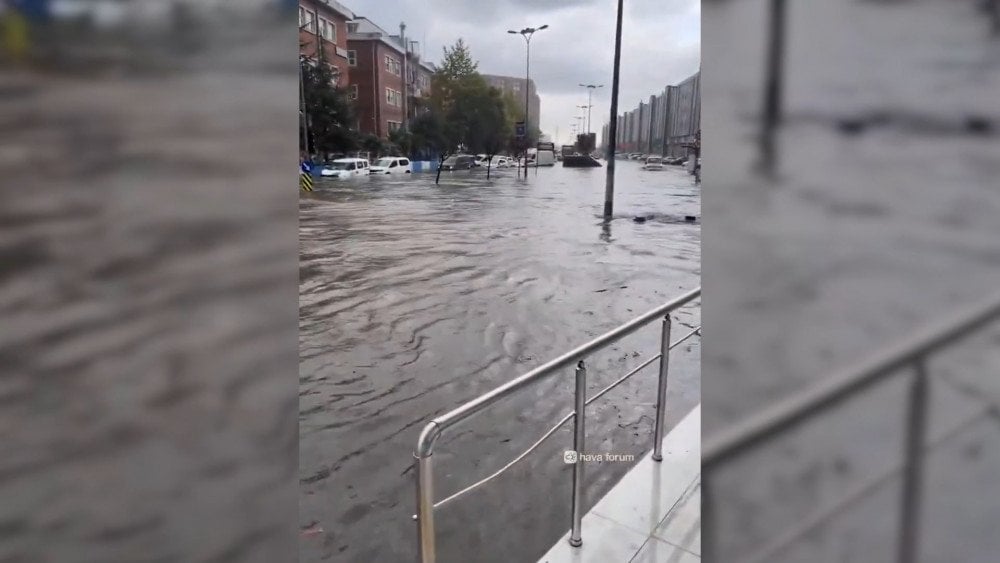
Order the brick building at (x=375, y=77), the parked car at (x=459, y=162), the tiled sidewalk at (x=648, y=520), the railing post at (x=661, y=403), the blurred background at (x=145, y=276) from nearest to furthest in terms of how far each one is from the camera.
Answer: the blurred background at (x=145, y=276) → the tiled sidewalk at (x=648, y=520) → the railing post at (x=661, y=403) → the brick building at (x=375, y=77) → the parked car at (x=459, y=162)

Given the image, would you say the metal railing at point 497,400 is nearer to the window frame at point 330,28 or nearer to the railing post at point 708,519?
the railing post at point 708,519

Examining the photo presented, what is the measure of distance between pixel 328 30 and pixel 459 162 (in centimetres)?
707

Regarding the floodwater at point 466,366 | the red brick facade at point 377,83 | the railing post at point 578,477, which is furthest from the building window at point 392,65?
the railing post at point 578,477

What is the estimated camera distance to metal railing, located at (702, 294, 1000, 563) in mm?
405

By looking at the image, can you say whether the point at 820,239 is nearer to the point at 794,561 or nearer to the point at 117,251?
the point at 794,561

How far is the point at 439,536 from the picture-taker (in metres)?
1.31

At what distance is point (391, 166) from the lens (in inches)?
581

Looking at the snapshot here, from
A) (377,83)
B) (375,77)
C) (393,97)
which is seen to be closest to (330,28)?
(375,77)

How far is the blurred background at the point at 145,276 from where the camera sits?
0.29m

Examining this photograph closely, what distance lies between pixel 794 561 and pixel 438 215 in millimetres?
7168

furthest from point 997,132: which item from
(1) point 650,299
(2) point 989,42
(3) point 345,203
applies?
(3) point 345,203

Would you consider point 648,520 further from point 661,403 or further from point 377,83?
point 377,83

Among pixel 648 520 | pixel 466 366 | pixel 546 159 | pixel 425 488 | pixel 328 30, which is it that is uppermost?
pixel 328 30

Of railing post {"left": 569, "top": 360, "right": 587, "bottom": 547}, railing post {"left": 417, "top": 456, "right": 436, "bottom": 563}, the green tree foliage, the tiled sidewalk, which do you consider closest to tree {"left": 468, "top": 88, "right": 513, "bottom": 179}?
the green tree foliage
